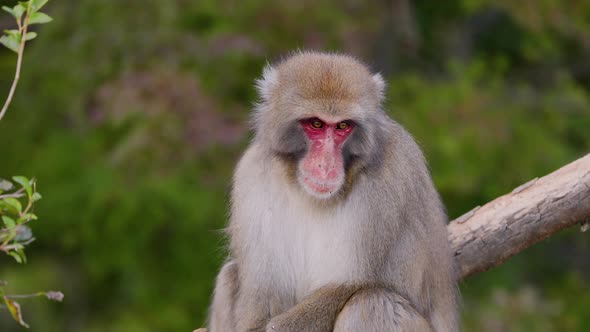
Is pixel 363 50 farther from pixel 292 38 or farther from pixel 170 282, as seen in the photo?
pixel 170 282

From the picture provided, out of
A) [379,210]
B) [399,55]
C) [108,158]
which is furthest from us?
[399,55]

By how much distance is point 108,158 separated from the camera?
32.3 feet

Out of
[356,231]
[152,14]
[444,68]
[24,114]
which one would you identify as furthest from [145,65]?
[356,231]

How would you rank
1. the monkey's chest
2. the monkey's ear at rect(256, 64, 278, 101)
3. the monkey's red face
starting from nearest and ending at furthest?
1. the monkey's red face
2. the monkey's chest
3. the monkey's ear at rect(256, 64, 278, 101)

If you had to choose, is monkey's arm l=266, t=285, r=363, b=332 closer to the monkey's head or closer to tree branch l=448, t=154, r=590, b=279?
the monkey's head

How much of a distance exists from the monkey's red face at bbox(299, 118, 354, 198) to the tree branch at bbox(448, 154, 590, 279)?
1376 mm

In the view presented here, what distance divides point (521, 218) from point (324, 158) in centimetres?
154

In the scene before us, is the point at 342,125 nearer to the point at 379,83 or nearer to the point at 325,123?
the point at 325,123

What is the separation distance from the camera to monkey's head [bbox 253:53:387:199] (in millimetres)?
5176

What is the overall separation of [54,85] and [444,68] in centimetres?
490

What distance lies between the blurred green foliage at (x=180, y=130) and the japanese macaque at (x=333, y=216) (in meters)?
3.69

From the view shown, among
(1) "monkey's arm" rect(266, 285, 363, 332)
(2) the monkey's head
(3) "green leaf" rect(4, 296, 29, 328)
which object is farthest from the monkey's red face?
(3) "green leaf" rect(4, 296, 29, 328)

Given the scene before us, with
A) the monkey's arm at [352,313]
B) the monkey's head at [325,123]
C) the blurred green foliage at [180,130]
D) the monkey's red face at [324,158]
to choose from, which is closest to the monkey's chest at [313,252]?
the monkey's arm at [352,313]

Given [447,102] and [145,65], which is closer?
[145,65]
